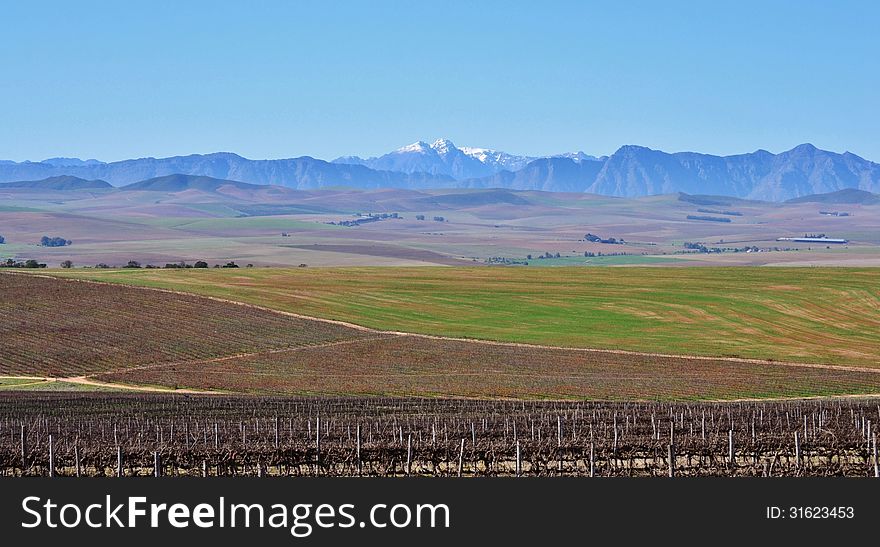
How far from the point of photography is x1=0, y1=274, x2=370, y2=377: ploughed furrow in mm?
70125

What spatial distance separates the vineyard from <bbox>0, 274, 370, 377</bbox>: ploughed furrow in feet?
57.4

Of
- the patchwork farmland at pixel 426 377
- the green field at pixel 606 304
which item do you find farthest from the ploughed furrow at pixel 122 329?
the green field at pixel 606 304

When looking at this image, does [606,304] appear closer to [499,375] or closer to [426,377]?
[499,375]

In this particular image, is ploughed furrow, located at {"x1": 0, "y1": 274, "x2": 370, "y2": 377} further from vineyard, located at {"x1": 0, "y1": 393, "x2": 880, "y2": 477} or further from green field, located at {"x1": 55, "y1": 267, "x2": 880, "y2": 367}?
vineyard, located at {"x1": 0, "y1": 393, "x2": 880, "y2": 477}

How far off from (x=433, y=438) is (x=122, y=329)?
49322mm

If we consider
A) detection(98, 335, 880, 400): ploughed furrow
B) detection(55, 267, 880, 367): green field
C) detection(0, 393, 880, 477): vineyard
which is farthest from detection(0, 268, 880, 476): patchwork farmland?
detection(55, 267, 880, 367): green field

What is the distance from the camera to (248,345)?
77312 millimetres

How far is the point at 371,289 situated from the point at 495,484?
94.5 m

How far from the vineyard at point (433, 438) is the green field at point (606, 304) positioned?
101ft

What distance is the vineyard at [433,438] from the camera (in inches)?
1185

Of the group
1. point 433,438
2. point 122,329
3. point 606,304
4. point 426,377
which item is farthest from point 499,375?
point 606,304

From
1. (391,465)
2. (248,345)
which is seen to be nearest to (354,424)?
(391,465)

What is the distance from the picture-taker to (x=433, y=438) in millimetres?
34781

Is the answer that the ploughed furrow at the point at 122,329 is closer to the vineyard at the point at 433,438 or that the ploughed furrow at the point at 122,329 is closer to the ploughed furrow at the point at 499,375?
the ploughed furrow at the point at 499,375
